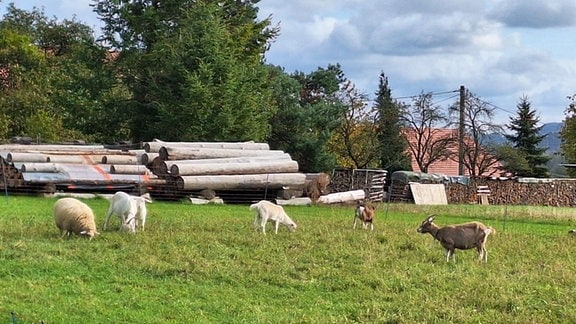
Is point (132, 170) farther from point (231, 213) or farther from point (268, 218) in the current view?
point (268, 218)

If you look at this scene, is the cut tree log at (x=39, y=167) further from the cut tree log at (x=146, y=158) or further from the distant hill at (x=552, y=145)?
the distant hill at (x=552, y=145)

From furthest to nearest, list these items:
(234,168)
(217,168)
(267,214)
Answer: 1. (234,168)
2. (217,168)
3. (267,214)

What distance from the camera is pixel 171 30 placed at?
36781mm

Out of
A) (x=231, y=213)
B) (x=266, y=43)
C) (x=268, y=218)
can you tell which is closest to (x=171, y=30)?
(x=266, y=43)

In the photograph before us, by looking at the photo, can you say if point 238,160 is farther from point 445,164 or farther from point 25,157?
point 445,164

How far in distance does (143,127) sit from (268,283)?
25.7 meters

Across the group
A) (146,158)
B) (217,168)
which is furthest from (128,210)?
(146,158)

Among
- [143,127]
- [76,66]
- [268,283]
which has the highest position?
[76,66]

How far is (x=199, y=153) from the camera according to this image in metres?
29.0

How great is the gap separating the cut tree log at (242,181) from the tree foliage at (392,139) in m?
21.4

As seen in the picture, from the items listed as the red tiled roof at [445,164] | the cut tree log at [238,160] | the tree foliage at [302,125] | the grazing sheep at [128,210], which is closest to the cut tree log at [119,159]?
the cut tree log at [238,160]

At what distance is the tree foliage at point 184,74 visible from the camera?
33.3 m

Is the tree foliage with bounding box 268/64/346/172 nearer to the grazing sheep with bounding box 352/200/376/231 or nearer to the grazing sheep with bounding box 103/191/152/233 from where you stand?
the grazing sheep with bounding box 352/200/376/231

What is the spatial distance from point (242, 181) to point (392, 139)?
2435 centimetres
